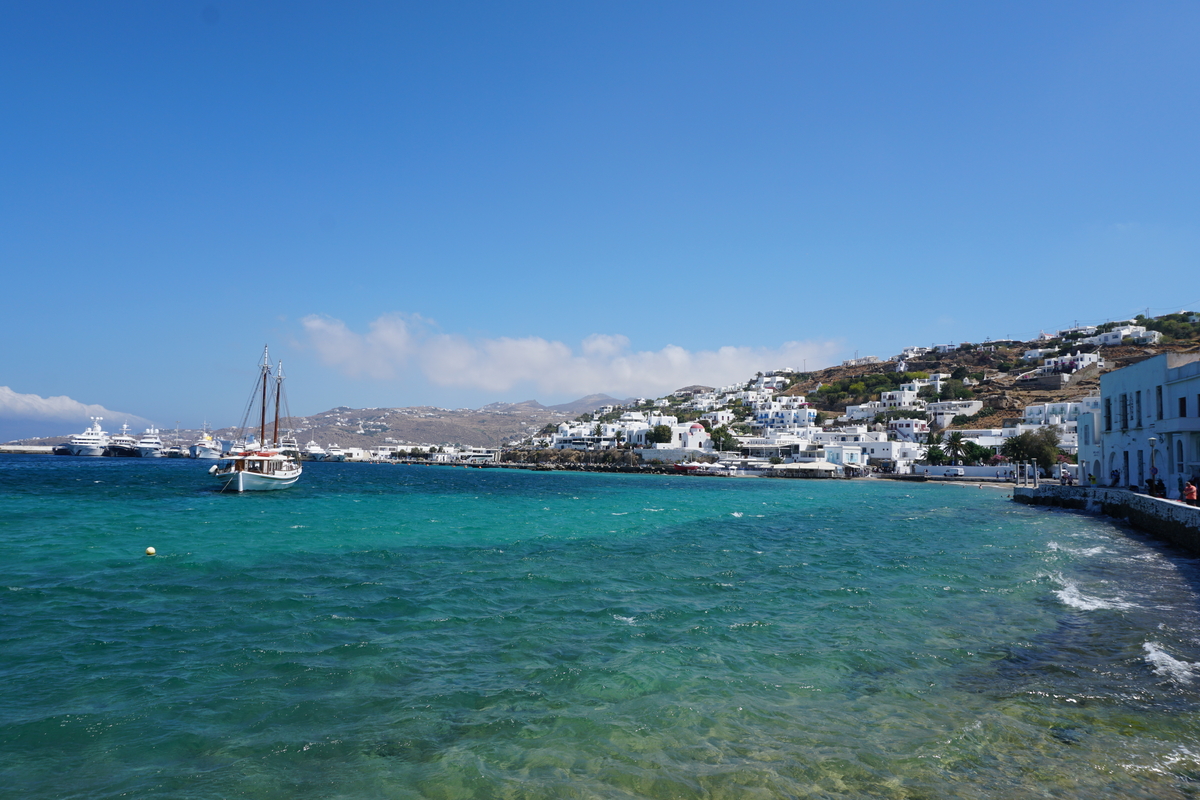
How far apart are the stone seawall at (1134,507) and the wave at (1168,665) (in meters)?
12.8

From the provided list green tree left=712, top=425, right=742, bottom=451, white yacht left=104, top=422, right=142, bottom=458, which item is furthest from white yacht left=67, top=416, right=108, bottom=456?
green tree left=712, top=425, right=742, bottom=451

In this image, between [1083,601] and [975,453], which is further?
[975,453]

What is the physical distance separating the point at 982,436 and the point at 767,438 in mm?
32927

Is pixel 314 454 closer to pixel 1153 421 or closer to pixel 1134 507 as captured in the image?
pixel 1153 421

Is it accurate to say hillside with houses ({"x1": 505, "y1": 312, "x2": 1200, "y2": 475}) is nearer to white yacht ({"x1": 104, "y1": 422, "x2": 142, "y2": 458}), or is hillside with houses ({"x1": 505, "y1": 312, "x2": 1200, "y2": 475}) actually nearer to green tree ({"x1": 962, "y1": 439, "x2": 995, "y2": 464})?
green tree ({"x1": 962, "y1": 439, "x2": 995, "y2": 464})

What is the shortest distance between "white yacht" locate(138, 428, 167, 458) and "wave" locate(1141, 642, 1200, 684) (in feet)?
572

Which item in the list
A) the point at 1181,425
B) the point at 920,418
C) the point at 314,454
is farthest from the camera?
the point at 314,454

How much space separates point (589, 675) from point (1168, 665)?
7867 millimetres

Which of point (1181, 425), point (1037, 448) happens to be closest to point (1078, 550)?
point (1181, 425)

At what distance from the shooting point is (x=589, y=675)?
8.65 m

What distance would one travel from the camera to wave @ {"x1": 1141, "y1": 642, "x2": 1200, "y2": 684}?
28.5 ft

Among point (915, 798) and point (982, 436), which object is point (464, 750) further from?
point (982, 436)

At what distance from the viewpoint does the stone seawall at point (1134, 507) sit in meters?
20.0

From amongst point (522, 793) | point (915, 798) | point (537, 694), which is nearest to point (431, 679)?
point (537, 694)
